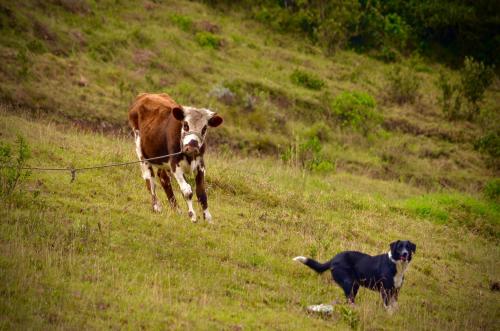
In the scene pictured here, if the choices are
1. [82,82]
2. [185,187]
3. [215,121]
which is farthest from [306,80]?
[185,187]

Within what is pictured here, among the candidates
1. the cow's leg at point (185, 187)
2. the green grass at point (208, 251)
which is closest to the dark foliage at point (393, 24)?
the green grass at point (208, 251)

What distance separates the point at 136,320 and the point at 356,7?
31.4m

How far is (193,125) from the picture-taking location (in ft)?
35.4

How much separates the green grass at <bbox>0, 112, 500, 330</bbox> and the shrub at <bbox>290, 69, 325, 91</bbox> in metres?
12.5

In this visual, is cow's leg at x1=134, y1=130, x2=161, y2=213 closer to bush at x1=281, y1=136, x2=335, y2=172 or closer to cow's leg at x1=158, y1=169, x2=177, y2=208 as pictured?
cow's leg at x1=158, y1=169, x2=177, y2=208

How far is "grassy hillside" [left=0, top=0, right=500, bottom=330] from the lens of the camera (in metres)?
8.71

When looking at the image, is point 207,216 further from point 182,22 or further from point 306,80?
point 182,22

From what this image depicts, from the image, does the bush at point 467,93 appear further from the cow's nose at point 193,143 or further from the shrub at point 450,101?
the cow's nose at point 193,143

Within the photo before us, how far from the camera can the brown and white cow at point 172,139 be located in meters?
10.8

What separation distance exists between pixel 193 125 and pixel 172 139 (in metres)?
0.65

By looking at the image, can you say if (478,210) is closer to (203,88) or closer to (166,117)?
(166,117)

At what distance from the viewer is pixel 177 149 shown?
11.2 meters

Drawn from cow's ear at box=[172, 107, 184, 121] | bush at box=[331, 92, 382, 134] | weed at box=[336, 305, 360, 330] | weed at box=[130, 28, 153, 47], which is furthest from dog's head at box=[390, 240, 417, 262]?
weed at box=[130, 28, 153, 47]

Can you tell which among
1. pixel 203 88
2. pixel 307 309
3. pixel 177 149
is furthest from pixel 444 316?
pixel 203 88
